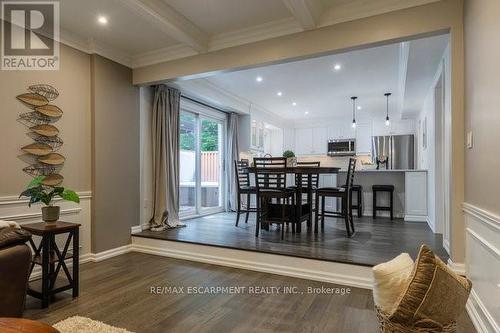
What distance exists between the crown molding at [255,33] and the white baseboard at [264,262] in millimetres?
2356

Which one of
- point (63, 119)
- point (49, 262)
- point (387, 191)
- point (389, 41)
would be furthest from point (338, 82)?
point (49, 262)

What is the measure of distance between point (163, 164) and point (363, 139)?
5.80 meters

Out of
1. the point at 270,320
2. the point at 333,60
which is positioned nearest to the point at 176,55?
the point at 333,60

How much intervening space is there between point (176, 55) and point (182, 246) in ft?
7.86

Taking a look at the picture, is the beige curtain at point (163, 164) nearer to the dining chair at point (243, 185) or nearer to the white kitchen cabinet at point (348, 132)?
the dining chair at point (243, 185)

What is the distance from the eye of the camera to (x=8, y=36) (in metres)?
2.77

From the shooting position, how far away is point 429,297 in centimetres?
135

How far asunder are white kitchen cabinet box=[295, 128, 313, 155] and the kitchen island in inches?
104

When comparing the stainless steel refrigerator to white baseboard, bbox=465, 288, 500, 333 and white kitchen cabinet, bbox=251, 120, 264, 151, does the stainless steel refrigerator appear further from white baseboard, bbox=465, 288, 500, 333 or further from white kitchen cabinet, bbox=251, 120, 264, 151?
white baseboard, bbox=465, 288, 500, 333

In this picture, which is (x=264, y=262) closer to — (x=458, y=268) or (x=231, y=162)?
(x=458, y=268)

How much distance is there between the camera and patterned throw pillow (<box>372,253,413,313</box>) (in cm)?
151

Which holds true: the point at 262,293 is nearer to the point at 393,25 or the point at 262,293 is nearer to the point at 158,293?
the point at 158,293

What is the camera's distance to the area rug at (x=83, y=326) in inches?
74.7

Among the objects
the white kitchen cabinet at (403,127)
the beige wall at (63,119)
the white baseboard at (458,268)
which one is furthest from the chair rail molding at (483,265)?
the white kitchen cabinet at (403,127)
